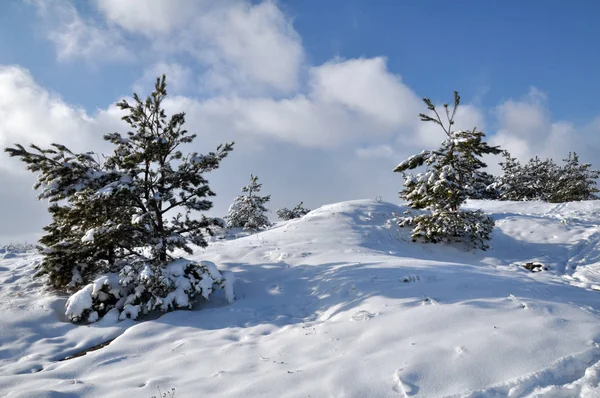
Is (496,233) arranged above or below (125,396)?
above

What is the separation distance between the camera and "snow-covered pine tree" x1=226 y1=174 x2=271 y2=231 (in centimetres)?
3244

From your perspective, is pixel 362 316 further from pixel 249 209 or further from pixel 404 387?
pixel 249 209

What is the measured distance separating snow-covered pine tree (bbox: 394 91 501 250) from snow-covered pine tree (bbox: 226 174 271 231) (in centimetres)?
1737

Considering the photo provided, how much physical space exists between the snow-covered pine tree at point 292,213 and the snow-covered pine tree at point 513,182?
22.6 metres

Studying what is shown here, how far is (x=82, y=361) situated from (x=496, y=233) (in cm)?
1845

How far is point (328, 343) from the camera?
646 centimetres

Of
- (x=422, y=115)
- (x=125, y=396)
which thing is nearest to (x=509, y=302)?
(x=125, y=396)

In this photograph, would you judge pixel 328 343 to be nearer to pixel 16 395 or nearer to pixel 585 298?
pixel 16 395

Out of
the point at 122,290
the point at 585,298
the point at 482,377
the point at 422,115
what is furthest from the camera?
the point at 422,115

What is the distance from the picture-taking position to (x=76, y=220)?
1101cm

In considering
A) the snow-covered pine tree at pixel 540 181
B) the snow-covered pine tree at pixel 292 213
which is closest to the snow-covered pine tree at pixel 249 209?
the snow-covered pine tree at pixel 292 213

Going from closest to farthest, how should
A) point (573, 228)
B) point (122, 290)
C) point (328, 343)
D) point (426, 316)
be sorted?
1. point (328, 343)
2. point (426, 316)
3. point (122, 290)
4. point (573, 228)

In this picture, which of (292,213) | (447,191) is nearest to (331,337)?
(447,191)

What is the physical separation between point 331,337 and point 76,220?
9284 mm
